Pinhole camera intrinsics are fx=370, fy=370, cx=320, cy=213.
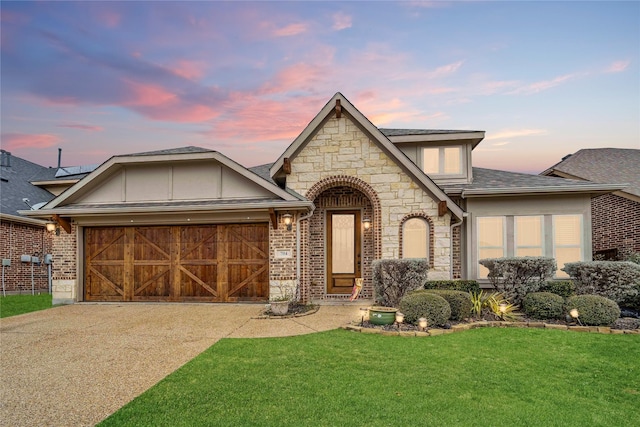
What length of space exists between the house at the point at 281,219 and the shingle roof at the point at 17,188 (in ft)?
22.8

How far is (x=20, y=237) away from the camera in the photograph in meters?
15.8

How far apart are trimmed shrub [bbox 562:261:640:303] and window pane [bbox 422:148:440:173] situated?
17.7ft

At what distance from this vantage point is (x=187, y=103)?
16.2 meters

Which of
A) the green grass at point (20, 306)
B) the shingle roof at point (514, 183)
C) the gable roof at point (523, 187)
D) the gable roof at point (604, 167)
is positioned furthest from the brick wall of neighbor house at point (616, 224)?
the green grass at point (20, 306)

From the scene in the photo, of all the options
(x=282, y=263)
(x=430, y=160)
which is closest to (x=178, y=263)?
(x=282, y=263)

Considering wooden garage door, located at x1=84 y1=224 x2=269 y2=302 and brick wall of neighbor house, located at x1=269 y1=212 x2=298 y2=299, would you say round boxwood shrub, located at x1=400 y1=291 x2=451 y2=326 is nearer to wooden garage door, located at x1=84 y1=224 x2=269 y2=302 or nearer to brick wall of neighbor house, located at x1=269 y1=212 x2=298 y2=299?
brick wall of neighbor house, located at x1=269 y1=212 x2=298 y2=299

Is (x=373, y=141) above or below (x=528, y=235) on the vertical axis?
above

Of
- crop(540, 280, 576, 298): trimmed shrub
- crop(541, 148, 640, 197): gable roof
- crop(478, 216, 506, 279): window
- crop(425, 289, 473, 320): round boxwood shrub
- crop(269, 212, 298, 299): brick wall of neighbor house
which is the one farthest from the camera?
crop(541, 148, 640, 197): gable roof

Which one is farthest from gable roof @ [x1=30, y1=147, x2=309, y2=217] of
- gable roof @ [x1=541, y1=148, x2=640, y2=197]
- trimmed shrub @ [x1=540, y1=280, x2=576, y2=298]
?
gable roof @ [x1=541, y1=148, x2=640, y2=197]

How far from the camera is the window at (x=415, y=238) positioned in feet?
35.7

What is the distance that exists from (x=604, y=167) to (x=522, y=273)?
1196cm

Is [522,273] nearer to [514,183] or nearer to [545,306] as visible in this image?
[545,306]

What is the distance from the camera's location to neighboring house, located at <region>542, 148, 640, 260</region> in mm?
13688

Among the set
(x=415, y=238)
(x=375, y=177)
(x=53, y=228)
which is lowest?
(x=415, y=238)
